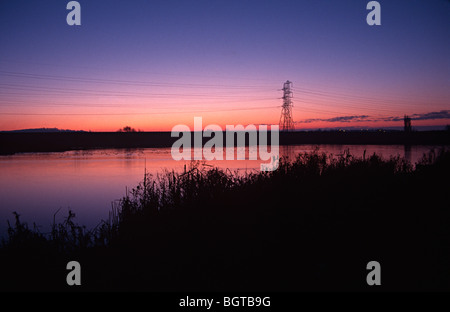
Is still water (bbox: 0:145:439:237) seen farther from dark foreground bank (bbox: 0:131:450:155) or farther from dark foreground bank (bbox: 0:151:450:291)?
dark foreground bank (bbox: 0:131:450:155)

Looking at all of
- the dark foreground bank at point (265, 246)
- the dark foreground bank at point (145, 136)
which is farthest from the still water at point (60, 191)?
the dark foreground bank at point (145, 136)

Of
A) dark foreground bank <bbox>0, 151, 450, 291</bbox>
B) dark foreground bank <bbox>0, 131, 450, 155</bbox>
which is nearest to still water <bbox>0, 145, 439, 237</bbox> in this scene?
dark foreground bank <bbox>0, 151, 450, 291</bbox>

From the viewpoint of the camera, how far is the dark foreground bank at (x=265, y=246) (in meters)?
6.57

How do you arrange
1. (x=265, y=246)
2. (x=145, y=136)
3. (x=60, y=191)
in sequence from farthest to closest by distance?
(x=145, y=136)
(x=60, y=191)
(x=265, y=246)

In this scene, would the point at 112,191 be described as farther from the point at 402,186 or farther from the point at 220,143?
the point at 220,143

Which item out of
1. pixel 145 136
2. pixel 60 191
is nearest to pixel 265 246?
pixel 60 191

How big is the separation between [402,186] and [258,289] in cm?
882

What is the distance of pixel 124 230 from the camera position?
10.4 m

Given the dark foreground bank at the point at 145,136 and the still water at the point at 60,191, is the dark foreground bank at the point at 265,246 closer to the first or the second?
the still water at the point at 60,191

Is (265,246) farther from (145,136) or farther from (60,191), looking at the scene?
(145,136)

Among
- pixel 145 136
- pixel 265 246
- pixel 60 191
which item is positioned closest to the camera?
pixel 265 246

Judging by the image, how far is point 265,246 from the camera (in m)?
7.84
